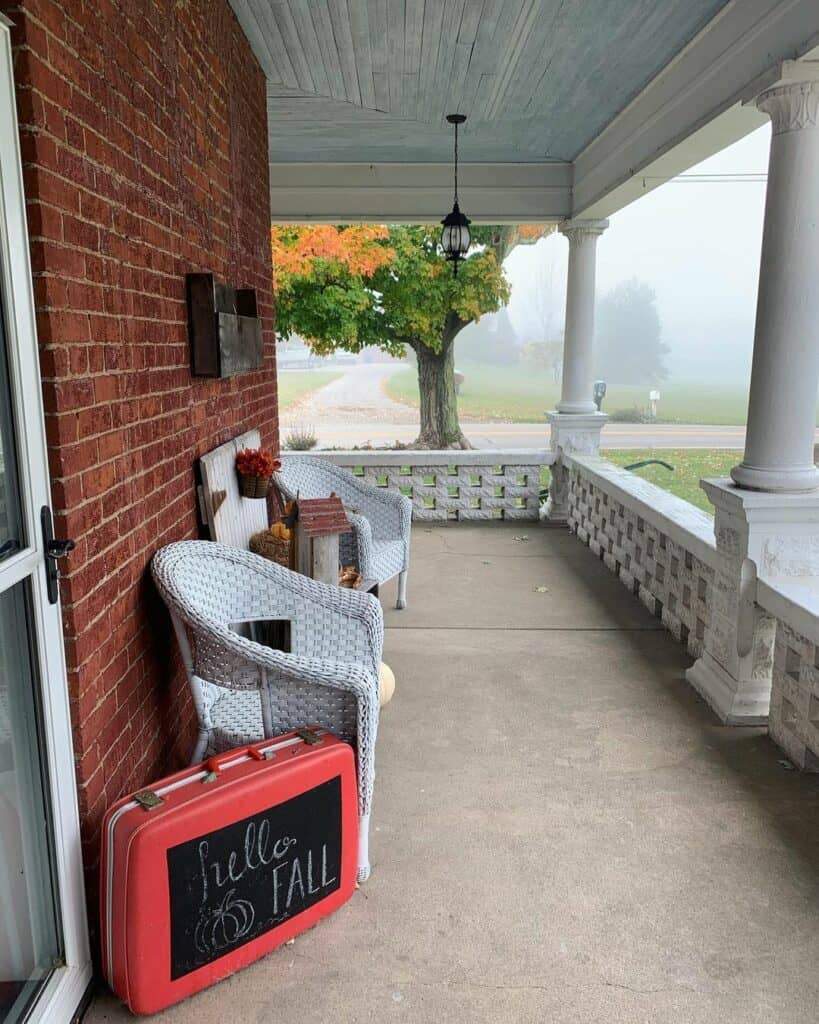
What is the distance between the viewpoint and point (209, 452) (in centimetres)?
299

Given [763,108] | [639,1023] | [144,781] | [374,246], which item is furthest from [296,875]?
[374,246]

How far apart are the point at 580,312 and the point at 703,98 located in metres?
2.96

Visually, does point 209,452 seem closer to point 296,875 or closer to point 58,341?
point 58,341

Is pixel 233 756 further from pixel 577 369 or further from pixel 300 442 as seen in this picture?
pixel 300 442

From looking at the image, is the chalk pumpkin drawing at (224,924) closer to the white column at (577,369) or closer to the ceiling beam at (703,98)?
the ceiling beam at (703,98)

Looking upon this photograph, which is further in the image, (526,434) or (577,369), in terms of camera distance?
(526,434)

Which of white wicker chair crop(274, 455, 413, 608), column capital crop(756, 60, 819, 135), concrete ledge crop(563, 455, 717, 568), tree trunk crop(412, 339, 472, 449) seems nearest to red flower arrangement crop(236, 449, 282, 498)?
white wicker chair crop(274, 455, 413, 608)

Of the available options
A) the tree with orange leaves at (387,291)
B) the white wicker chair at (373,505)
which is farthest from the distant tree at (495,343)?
the white wicker chair at (373,505)

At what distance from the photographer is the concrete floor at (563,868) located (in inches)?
68.8

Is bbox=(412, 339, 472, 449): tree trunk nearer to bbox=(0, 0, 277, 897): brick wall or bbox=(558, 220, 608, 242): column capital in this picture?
bbox=(558, 220, 608, 242): column capital

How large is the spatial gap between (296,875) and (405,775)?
2.77 ft

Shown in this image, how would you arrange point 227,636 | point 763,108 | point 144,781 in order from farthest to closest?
point 763,108 < point 144,781 < point 227,636

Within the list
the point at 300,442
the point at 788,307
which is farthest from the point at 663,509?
the point at 300,442

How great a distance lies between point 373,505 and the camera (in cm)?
436
